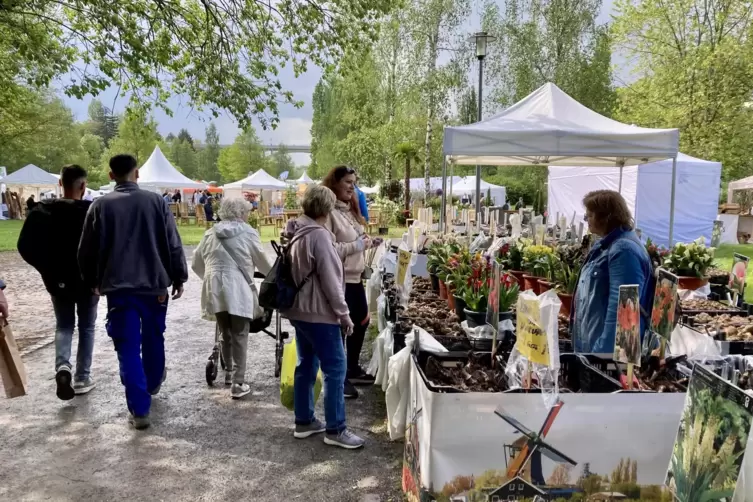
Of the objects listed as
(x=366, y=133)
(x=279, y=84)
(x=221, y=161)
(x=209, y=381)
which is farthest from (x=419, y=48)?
(x=221, y=161)

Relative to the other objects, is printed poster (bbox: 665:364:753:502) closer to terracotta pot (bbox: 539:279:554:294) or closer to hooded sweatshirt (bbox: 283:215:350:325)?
hooded sweatshirt (bbox: 283:215:350:325)

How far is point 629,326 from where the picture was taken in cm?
213

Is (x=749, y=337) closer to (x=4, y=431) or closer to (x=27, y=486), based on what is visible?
(x=27, y=486)

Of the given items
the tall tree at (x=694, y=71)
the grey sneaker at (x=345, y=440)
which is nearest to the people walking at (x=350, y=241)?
the grey sneaker at (x=345, y=440)

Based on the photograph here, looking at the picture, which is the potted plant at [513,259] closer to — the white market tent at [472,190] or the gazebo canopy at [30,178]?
the white market tent at [472,190]

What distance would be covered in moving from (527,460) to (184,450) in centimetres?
221

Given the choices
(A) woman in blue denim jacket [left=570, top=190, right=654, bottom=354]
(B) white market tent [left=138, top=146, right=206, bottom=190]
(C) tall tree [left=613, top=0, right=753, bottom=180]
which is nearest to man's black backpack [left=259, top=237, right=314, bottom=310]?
(A) woman in blue denim jacket [left=570, top=190, right=654, bottom=354]

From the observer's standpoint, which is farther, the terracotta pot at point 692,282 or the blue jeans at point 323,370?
the terracotta pot at point 692,282

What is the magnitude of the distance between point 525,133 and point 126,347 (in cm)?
504

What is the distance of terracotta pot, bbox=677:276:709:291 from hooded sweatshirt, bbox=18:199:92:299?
15.3 feet

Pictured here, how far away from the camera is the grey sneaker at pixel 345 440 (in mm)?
3357

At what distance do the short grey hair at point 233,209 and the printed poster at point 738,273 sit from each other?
3.39 meters

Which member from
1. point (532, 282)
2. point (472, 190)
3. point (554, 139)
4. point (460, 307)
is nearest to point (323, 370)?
point (460, 307)

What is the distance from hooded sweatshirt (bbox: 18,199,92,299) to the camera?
3.98m
